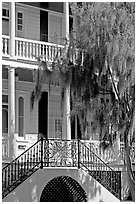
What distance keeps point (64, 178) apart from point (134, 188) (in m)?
3.44

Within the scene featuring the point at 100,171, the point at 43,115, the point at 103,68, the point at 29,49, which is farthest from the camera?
the point at 43,115

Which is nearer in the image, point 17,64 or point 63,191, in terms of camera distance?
point 63,191

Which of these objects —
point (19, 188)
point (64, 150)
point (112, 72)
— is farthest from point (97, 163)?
point (112, 72)

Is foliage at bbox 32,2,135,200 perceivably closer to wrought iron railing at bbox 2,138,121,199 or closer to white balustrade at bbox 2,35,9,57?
wrought iron railing at bbox 2,138,121,199

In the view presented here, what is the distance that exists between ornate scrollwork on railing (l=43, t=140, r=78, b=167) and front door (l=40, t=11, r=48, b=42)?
6.22m

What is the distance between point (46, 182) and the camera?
1755 centimetres

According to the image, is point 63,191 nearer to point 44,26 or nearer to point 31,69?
point 31,69

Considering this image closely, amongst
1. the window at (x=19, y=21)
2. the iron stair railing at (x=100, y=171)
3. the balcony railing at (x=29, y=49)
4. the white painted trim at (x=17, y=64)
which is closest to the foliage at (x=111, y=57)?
the iron stair railing at (x=100, y=171)

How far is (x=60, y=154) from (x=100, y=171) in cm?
161

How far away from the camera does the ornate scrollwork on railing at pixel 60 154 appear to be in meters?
18.3

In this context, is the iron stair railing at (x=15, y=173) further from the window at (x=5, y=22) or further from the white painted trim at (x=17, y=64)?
the window at (x=5, y=22)

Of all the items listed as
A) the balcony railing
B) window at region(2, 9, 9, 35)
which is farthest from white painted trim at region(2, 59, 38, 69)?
window at region(2, 9, 9, 35)

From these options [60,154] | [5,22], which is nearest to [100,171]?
[60,154]

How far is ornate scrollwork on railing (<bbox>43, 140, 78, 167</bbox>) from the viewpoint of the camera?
1834 centimetres
